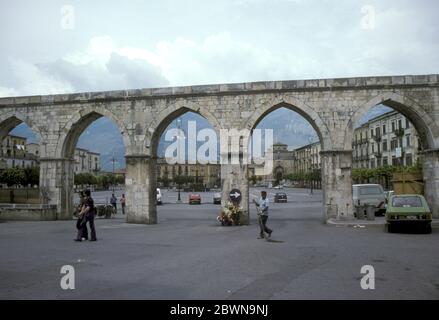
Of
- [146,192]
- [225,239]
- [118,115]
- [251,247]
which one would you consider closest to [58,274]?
[251,247]

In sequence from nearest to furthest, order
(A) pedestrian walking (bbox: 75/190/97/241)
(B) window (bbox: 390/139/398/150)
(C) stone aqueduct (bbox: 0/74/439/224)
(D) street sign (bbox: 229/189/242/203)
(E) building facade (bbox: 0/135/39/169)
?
(A) pedestrian walking (bbox: 75/190/97/241), (C) stone aqueduct (bbox: 0/74/439/224), (D) street sign (bbox: 229/189/242/203), (B) window (bbox: 390/139/398/150), (E) building facade (bbox: 0/135/39/169)

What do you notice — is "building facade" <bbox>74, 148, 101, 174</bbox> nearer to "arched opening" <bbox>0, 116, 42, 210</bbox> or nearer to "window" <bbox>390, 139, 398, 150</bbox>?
"arched opening" <bbox>0, 116, 42, 210</bbox>

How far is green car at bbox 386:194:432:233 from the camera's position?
13.7 m

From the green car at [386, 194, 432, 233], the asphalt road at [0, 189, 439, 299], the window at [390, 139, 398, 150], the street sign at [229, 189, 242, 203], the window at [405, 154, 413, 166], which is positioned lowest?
the asphalt road at [0, 189, 439, 299]

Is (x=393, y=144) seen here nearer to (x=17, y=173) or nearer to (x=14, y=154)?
(x=17, y=173)

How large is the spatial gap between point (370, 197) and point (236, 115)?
379 inches

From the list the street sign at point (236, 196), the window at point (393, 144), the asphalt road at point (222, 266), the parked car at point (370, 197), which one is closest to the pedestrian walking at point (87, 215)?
the asphalt road at point (222, 266)

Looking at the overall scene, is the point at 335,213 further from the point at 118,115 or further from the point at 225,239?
the point at 118,115

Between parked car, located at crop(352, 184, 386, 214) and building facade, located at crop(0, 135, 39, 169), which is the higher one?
building facade, located at crop(0, 135, 39, 169)

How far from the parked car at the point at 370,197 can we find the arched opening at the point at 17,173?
55.4ft

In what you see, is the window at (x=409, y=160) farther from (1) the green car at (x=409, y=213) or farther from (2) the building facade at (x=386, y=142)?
(1) the green car at (x=409, y=213)

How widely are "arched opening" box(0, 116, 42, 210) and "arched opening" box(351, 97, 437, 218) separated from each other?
17.0m

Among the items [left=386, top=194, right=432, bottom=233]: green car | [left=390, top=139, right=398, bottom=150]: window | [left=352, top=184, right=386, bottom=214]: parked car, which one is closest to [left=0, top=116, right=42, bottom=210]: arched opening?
[left=386, top=194, right=432, bottom=233]: green car

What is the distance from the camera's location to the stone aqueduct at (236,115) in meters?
17.9
